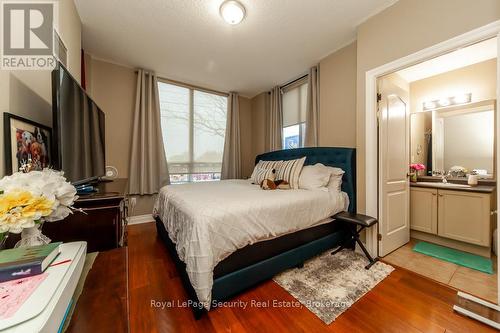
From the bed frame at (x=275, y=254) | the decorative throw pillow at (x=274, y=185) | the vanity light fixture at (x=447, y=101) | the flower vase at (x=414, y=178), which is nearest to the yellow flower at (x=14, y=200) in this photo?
the bed frame at (x=275, y=254)

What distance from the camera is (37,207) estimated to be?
649 millimetres

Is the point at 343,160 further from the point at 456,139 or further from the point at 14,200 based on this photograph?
the point at 14,200

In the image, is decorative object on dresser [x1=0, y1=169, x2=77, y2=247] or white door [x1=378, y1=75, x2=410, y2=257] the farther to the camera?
white door [x1=378, y1=75, x2=410, y2=257]

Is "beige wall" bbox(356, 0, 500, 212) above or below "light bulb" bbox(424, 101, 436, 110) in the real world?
above

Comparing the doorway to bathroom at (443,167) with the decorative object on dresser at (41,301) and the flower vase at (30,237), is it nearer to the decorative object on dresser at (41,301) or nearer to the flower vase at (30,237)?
the decorative object on dresser at (41,301)

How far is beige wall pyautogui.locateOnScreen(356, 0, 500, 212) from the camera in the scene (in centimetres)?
153

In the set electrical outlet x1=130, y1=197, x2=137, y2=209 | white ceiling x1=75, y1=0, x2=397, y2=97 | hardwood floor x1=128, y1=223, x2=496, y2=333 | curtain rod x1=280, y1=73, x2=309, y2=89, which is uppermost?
white ceiling x1=75, y1=0, x2=397, y2=97

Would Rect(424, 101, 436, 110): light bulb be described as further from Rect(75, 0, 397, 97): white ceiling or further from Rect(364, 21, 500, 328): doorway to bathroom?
Rect(75, 0, 397, 97): white ceiling

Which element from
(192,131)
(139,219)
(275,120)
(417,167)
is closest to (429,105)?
(417,167)

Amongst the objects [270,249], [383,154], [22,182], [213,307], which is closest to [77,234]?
[22,182]

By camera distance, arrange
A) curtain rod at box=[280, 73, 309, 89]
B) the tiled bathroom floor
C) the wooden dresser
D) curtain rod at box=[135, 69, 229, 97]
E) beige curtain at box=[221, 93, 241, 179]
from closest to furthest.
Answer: the wooden dresser
the tiled bathroom floor
curtain rod at box=[280, 73, 309, 89]
curtain rod at box=[135, 69, 229, 97]
beige curtain at box=[221, 93, 241, 179]

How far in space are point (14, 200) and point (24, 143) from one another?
2.46ft

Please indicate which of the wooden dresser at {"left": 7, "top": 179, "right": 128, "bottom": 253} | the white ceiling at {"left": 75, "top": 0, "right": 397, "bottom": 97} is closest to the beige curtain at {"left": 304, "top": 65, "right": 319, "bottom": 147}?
the white ceiling at {"left": 75, "top": 0, "right": 397, "bottom": 97}

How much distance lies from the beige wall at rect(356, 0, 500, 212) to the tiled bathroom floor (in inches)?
28.0
